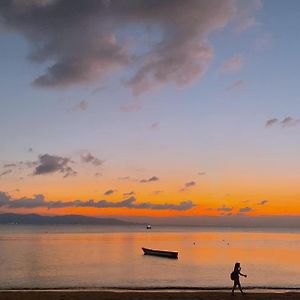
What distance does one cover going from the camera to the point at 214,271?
81.8 metres

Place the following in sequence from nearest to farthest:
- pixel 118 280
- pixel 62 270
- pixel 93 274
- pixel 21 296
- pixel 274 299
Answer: pixel 274 299 → pixel 21 296 → pixel 118 280 → pixel 93 274 → pixel 62 270

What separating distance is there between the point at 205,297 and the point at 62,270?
165ft

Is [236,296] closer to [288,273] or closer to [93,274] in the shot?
[93,274]

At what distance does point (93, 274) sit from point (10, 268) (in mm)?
20050

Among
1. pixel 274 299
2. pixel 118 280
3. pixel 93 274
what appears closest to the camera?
pixel 274 299

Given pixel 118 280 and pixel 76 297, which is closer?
pixel 76 297

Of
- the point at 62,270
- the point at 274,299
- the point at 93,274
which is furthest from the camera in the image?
the point at 62,270

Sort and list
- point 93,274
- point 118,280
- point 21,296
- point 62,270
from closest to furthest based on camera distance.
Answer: point 21,296 → point 118,280 → point 93,274 → point 62,270

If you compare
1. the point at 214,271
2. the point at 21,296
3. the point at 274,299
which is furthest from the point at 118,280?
the point at 274,299

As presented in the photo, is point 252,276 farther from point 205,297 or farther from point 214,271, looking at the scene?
point 205,297

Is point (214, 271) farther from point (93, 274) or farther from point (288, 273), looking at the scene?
point (93, 274)

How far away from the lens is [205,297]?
3409 centimetres

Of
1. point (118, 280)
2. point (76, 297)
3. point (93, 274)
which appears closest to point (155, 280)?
point (118, 280)

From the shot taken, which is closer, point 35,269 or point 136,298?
point 136,298
